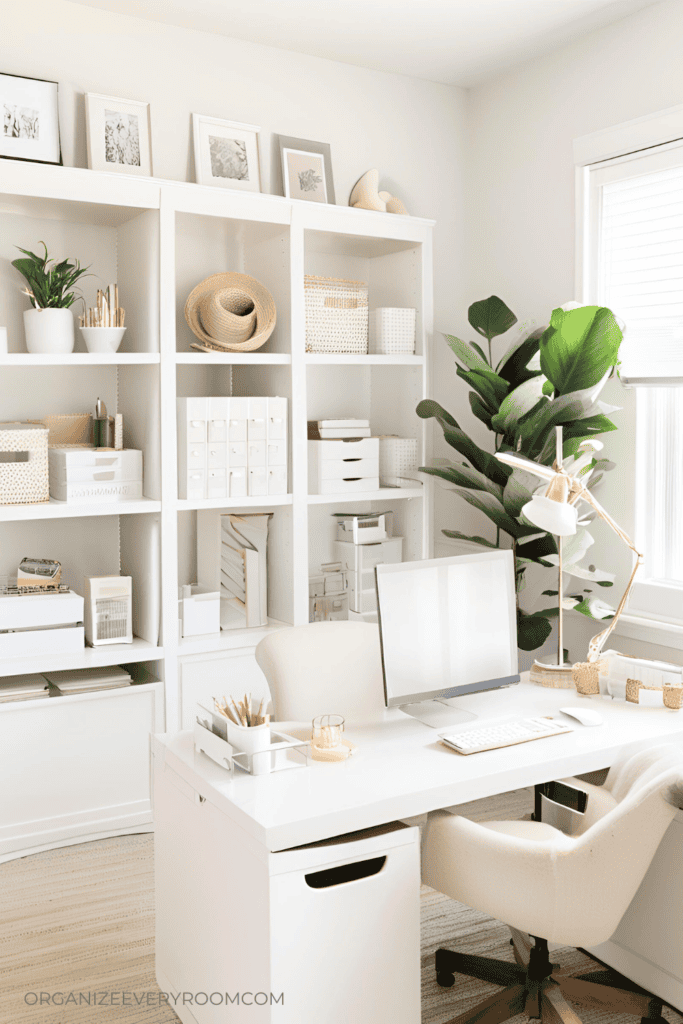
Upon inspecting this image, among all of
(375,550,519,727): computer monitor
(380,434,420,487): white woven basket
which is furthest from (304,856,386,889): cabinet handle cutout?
(380,434,420,487): white woven basket

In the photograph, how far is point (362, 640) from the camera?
270 cm

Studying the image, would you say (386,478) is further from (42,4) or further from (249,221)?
(42,4)

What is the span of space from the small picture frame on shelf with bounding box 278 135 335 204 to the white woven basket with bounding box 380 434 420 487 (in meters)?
1.03

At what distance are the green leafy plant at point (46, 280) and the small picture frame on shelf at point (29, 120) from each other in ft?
0.97

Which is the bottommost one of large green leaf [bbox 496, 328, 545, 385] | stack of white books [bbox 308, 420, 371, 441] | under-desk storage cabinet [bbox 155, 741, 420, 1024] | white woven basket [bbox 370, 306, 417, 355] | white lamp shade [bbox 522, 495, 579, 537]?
under-desk storage cabinet [bbox 155, 741, 420, 1024]

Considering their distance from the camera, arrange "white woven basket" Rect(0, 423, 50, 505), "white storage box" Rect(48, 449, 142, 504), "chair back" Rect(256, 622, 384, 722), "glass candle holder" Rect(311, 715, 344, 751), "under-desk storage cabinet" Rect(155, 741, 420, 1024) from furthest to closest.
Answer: "white storage box" Rect(48, 449, 142, 504) → "white woven basket" Rect(0, 423, 50, 505) → "chair back" Rect(256, 622, 384, 722) → "glass candle holder" Rect(311, 715, 344, 751) → "under-desk storage cabinet" Rect(155, 741, 420, 1024)

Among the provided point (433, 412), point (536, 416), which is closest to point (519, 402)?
point (536, 416)

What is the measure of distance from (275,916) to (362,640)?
1087 mm

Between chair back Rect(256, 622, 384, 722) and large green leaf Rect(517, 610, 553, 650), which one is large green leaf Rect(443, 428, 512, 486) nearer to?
large green leaf Rect(517, 610, 553, 650)

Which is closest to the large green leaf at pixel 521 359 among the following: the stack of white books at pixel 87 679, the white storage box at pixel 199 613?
the white storage box at pixel 199 613

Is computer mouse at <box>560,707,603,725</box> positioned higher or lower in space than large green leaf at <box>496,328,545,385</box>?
lower

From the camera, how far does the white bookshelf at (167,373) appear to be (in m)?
3.12

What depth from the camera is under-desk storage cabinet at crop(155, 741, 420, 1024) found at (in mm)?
1710

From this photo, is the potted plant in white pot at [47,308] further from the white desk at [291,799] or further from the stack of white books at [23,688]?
the white desk at [291,799]
